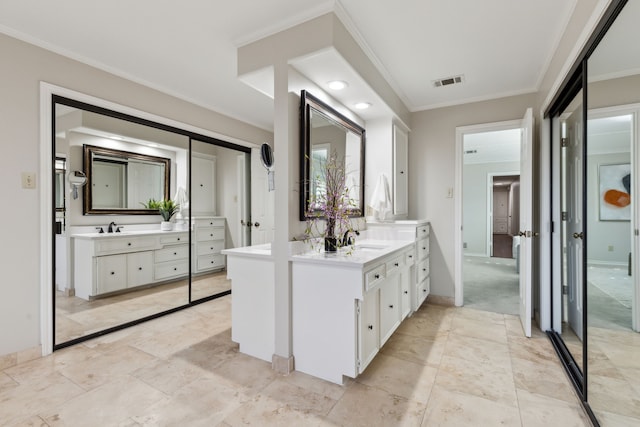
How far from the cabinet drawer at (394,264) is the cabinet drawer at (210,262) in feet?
7.86

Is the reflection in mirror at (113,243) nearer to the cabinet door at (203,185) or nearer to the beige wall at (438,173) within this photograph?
the cabinet door at (203,185)

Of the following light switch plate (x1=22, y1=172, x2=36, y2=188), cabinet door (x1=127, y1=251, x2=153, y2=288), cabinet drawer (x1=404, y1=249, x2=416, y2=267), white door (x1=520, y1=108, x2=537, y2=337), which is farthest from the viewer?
cabinet door (x1=127, y1=251, x2=153, y2=288)

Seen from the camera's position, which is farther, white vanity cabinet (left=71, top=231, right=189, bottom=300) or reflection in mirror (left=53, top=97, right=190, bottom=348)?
white vanity cabinet (left=71, top=231, right=189, bottom=300)

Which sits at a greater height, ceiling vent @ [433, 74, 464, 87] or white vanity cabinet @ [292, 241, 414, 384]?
ceiling vent @ [433, 74, 464, 87]

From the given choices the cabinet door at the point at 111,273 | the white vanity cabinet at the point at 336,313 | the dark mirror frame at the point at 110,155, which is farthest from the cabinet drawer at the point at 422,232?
the cabinet door at the point at 111,273

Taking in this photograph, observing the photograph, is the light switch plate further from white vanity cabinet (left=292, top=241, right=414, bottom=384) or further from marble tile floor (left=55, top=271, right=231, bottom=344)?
white vanity cabinet (left=292, top=241, right=414, bottom=384)

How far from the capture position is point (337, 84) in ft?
7.90

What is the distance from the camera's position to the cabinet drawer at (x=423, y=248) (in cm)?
324

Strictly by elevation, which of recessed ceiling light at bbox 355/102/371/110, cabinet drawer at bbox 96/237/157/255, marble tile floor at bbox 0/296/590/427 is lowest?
marble tile floor at bbox 0/296/590/427

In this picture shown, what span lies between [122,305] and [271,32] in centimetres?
285

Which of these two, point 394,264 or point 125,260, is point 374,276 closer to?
point 394,264

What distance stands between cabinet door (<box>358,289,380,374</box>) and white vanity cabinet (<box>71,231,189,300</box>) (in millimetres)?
2402

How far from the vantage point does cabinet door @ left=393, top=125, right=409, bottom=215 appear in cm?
331

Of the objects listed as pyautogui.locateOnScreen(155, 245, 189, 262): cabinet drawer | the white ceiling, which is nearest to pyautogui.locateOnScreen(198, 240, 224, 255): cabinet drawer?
pyautogui.locateOnScreen(155, 245, 189, 262): cabinet drawer
